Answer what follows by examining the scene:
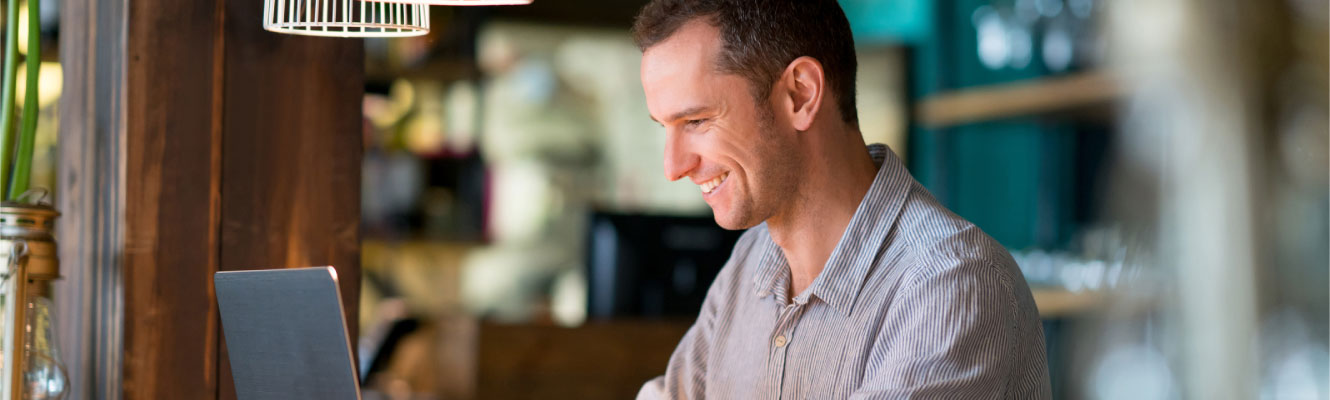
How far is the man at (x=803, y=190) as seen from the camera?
1301mm

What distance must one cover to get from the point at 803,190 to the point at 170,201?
0.70 metres

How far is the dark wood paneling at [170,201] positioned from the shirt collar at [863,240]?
67cm

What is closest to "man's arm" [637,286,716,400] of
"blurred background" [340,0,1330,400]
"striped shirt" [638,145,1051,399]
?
"striped shirt" [638,145,1051,399]

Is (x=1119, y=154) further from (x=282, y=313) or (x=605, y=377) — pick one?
(x=282, y=313)

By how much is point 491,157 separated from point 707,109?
3.47 m

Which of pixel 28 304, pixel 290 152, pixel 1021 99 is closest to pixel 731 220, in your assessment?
pixel 290 152

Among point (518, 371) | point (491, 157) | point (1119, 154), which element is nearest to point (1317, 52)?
point (1119, 154)

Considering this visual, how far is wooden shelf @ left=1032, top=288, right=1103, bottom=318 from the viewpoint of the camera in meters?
3.23

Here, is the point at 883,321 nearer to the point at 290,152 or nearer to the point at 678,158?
the point at 678,158

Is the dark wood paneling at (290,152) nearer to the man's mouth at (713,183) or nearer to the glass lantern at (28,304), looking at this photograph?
the glass lantern at (28,304)

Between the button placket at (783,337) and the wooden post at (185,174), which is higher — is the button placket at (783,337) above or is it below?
below

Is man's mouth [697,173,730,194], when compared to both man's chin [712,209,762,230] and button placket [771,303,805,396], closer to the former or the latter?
man's chin [712,209,762,230]

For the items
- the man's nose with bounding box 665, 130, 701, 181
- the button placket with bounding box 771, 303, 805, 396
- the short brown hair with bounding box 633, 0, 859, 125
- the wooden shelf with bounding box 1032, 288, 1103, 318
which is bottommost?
the wooden shelf with bounding box 1032, 288, 1103, 318

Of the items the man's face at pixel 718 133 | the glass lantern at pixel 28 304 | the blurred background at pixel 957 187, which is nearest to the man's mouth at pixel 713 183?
the man's face at pixel 718 133
